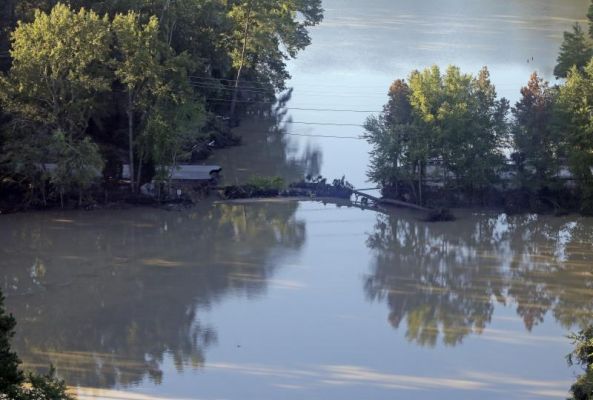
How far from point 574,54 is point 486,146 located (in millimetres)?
6317

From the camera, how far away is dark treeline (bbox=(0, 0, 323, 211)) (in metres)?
24.1

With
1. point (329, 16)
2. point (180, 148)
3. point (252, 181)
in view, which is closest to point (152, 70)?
point (180, 148)

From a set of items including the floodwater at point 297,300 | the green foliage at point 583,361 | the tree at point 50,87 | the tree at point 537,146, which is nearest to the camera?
the green foliage at point 583,361

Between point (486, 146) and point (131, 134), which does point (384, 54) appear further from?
point (131, 134)

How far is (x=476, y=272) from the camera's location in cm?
2208

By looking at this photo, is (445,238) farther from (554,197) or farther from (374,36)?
(374,36)

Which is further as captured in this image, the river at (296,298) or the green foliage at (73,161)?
the green foliage at (73,161)

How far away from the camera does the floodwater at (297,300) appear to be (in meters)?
16.5

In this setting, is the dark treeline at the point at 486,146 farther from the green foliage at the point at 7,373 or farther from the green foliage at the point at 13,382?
the green foliage at the point at 7,373

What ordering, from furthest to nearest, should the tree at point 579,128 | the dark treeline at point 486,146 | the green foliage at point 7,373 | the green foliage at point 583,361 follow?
the dark treeline at point 486,146 < the tree at point 579,128 < the green foliage at point 583,361 < the green foliage at point 7,373

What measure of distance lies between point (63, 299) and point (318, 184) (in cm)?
1012

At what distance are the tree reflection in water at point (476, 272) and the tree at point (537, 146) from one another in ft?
3.58

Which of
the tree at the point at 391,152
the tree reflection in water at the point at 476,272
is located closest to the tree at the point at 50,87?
the tree at the point at 391,152

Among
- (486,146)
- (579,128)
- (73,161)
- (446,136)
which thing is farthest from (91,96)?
(579,128)
